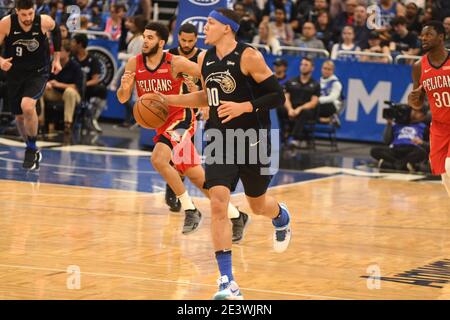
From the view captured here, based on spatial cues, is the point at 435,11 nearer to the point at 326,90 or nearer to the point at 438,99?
the point at 326,90

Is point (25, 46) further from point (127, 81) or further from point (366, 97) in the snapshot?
point (366, 97)

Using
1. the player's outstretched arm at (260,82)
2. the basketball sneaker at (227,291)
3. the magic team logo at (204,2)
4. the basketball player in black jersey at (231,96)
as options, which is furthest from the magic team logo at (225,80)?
the magic team logo at (204,2)

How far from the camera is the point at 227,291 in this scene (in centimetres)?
824

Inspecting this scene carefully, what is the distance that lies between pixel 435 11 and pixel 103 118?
726cm

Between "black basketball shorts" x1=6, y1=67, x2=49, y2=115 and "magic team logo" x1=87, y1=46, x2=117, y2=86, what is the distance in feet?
18.3

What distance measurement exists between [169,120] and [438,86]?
2921 mm

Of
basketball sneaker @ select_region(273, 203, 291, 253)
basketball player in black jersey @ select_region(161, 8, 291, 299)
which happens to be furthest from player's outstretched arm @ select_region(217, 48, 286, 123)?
basketball sneaker @ select_region(273, 203, 291, 253)

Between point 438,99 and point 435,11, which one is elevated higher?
point 435,11

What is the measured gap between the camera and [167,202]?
1290cm

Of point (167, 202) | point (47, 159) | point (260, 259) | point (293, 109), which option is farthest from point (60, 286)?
point (293, 109)

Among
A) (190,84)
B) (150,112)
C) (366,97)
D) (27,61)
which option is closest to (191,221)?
(190,84)

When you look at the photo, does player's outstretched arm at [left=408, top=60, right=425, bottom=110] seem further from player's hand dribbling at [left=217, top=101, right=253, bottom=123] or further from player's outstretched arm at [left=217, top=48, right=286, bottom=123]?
player's hand dribbling at [left=217, top=101, right=253, bottom=123]

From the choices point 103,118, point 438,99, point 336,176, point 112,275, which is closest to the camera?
point 112,275

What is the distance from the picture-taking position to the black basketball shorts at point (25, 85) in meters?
15.2
